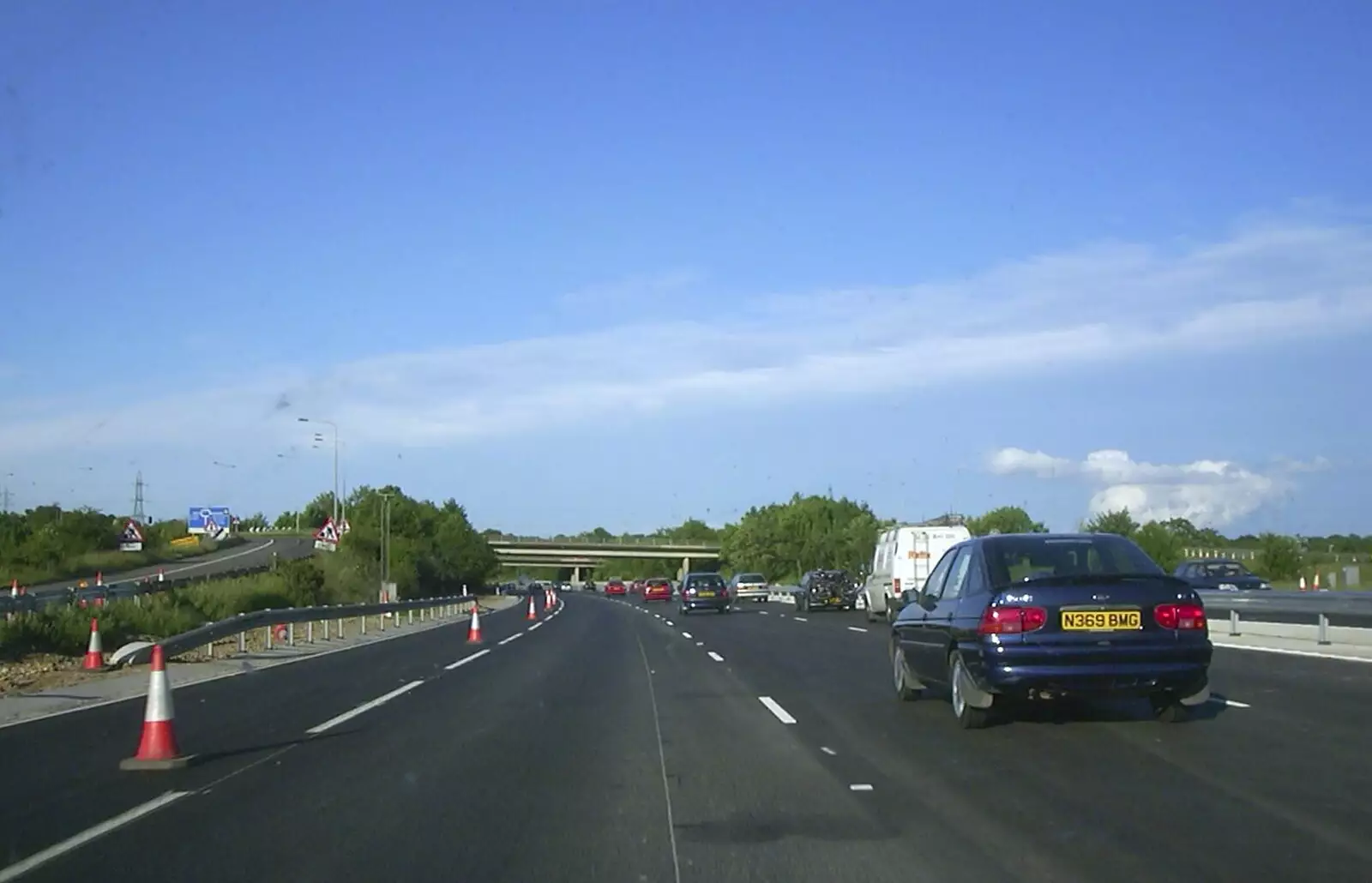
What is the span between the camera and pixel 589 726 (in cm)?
1492

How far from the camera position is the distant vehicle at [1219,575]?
4425 centimetres

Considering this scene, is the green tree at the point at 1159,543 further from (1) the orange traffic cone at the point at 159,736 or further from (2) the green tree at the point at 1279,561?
(1) the orange traffic cone at the point at 159,736

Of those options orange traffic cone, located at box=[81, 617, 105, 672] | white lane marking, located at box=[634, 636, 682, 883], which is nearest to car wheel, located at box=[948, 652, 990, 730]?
white lane marking, located at box=[634, 636, 682, 883]

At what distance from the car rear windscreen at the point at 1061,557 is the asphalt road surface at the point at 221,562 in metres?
49.0

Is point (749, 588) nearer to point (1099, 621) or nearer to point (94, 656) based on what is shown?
Answer: point (94, 656)

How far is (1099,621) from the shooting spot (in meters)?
11.9

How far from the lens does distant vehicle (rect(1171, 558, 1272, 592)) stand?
44.2m

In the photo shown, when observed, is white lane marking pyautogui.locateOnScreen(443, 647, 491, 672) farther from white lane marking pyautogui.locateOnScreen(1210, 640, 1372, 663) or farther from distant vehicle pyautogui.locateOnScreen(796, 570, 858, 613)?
distant vehicle pyautogui.locateOnScreen(796, 570, 858, 613)

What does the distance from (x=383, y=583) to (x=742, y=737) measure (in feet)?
139

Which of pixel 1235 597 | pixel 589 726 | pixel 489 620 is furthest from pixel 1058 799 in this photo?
pixel 489 620

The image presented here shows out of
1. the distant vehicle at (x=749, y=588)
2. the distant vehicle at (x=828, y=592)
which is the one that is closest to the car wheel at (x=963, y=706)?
the distant vehicle at (x=828, y=592)

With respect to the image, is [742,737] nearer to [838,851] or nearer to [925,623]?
[925,623]

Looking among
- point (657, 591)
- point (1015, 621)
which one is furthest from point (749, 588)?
point (1015, 621)

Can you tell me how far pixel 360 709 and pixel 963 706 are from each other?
737cm
